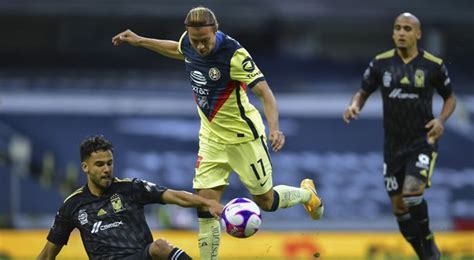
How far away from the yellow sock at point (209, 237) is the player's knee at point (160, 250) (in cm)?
110

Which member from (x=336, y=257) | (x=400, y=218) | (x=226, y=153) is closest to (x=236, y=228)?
(x=226, y=153)

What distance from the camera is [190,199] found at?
970cm


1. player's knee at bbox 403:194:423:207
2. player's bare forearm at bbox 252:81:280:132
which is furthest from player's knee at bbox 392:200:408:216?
player's bare forearm at bbox 252:81:280:132

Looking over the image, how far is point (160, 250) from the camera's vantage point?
9.61m

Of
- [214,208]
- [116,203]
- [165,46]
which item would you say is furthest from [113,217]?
[165,46]

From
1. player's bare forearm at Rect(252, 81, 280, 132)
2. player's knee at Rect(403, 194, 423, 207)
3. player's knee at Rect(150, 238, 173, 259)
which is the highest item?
player's bare forearm at Rect(252, 81, 280, 132)

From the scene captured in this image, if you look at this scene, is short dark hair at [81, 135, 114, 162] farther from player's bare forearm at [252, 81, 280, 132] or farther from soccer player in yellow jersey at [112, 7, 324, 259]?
player's bare forearm at [252, 81, 280, 132]

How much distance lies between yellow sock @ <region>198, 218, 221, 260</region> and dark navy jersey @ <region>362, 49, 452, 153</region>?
8.49ft

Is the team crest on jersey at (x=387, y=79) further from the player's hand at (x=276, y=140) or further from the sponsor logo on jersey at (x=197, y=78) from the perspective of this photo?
the player's hand at (x=276, y=140)

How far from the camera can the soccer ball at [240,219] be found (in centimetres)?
973

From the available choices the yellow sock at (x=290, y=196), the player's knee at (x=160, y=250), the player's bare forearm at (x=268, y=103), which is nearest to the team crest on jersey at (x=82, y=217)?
the player's knee at (x=160, y=250)

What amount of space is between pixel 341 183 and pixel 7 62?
8160 mm

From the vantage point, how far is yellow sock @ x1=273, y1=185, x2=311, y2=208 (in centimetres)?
1141

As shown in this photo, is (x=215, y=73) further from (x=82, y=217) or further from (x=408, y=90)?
(x=408, y=90)
